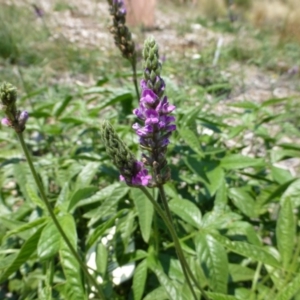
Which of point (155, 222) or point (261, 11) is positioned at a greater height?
point (261, 11)

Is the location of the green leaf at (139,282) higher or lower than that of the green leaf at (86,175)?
lower

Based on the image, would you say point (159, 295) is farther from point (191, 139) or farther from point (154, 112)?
point (154, 112)

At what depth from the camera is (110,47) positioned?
7156 millimetres

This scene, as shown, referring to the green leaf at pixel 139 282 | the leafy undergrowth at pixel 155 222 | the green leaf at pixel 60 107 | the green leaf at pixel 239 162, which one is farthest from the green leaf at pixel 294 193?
the green leaf at pixel 60 107

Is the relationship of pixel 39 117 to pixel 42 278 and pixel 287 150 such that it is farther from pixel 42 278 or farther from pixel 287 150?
pixel 287 150

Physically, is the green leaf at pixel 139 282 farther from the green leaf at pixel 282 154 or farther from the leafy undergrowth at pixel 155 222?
the green leaf at pixel 282 154

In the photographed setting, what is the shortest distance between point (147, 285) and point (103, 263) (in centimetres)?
26

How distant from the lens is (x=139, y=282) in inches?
62.4

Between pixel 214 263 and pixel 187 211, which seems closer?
pixel 214 263

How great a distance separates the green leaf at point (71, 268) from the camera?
55.0 inches

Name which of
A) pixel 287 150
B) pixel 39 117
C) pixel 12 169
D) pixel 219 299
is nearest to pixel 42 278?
pixel 12 169

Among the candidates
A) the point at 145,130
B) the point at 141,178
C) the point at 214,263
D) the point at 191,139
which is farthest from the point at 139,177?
the point at 191,139

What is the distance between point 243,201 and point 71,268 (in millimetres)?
879

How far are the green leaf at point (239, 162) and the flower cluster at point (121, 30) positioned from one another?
2.23ft
